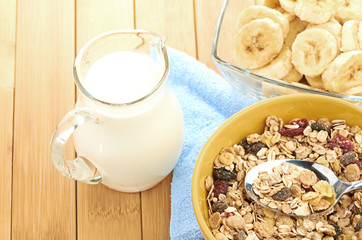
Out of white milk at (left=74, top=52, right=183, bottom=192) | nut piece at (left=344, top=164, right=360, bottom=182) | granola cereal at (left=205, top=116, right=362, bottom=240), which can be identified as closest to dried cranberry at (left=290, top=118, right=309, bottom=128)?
granola cereal at (left=205, top=116, right=362, bottom=240)

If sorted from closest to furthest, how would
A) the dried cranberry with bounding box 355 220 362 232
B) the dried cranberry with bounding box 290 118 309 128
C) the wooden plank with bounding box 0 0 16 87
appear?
the dried cranberry with bounding box 355 220 362 232, the dried cranberry with bounding box 290 118 309 128, the wooden plank with bounding box 0 0 16 87

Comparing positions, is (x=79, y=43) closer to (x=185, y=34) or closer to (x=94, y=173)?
(x=185, y=34)

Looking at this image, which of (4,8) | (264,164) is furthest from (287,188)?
(4,8)

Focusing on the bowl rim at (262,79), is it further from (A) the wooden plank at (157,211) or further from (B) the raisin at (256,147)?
(A) the wooden plank at (157,211)

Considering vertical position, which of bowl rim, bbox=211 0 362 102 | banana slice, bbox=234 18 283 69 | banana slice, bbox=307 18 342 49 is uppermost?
banana slice, bbox=307 18 342 49

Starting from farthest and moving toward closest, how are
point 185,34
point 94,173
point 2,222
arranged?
point 185,34 → point 2,222 → point 94,173

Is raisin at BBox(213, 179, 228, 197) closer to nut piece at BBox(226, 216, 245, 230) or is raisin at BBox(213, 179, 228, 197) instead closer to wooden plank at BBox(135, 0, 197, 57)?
nut piece at BBox(226, 216, 245, 230)

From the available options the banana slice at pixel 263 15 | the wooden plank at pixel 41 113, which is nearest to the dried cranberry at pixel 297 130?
the banana slice at pixel 263 15

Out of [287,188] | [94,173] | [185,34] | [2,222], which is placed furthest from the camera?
[185,34]
